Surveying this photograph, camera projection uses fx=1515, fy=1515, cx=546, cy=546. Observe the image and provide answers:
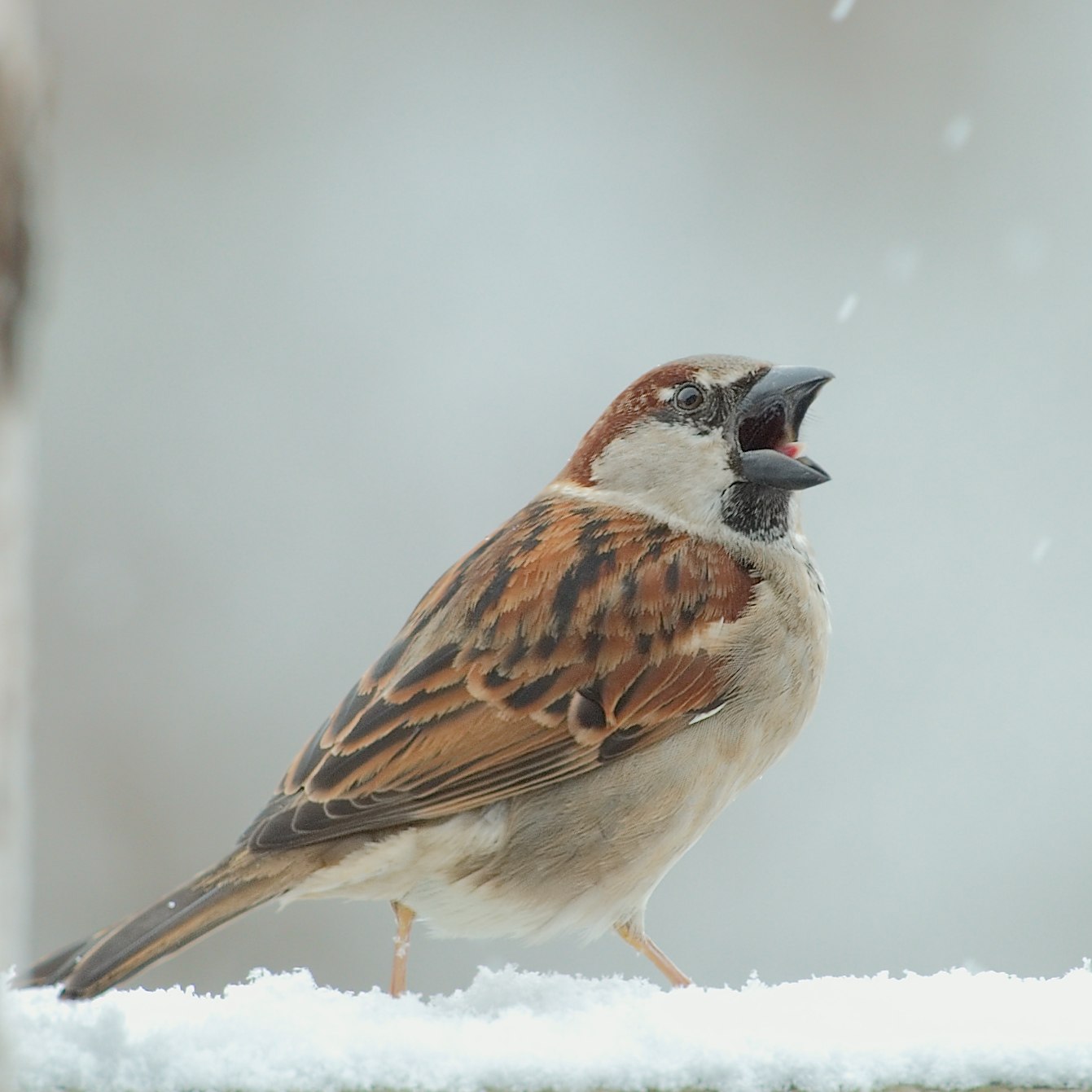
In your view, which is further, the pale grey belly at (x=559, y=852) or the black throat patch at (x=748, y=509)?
the black throat patch at (x=748, y=509)

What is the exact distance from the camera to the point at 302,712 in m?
6.11

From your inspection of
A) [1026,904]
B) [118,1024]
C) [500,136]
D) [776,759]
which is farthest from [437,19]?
[118,1024]

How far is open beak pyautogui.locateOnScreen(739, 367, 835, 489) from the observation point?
2.98 meters

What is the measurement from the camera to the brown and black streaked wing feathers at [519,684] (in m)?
2.62

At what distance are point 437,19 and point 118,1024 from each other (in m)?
6.69

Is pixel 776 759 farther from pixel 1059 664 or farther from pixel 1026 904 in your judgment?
pixel 1059 664

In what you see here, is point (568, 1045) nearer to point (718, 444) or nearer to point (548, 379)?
point (718, 444)

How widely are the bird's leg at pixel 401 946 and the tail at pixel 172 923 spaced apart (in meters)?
0.27

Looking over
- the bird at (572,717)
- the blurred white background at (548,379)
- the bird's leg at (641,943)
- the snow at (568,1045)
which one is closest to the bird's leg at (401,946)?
Result: the bird at (572,717)

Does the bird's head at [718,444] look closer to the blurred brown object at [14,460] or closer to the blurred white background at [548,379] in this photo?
the blurred brown object at [14,460]

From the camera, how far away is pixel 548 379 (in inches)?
269

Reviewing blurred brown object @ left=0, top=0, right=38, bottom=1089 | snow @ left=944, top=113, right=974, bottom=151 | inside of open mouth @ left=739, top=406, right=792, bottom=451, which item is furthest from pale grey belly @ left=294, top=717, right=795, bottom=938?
snow @ left=944, top=113, right=974, bottom=151

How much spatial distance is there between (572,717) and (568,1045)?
938 mm

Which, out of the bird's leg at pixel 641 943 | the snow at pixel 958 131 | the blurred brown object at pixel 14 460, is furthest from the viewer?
the snow at pixel 958 131
